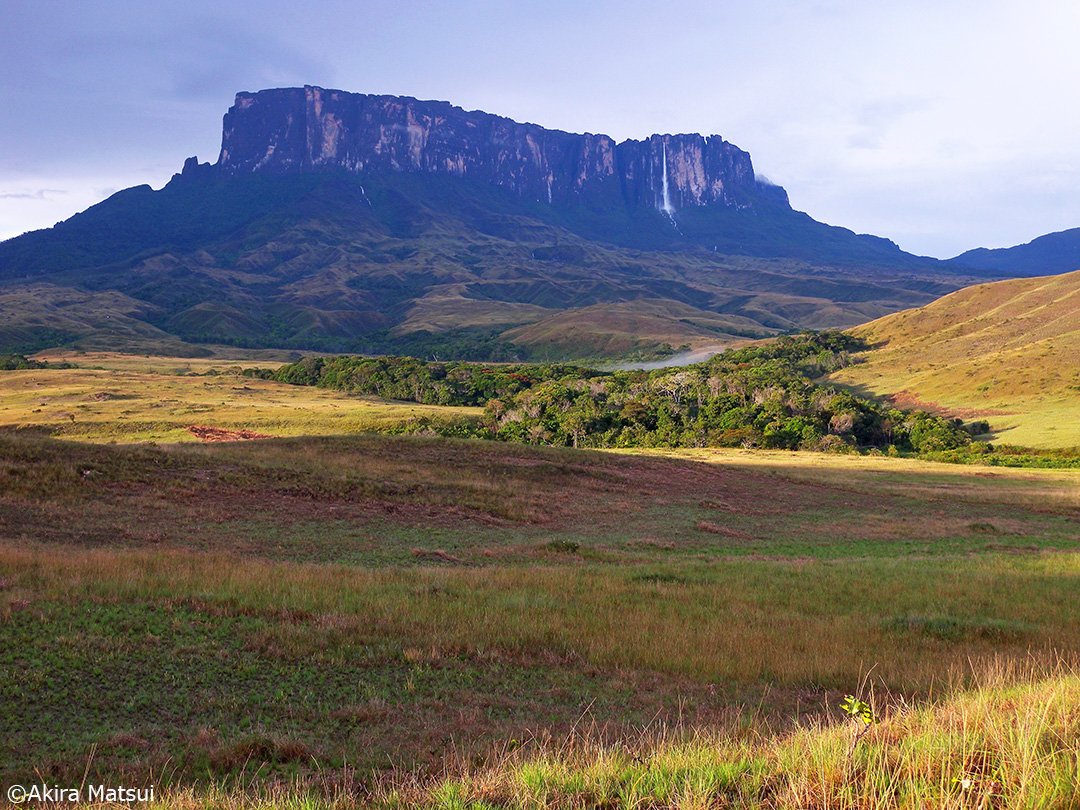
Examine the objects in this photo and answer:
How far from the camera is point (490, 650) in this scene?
10438 millimetres

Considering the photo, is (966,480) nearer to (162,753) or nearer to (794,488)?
(794,488)

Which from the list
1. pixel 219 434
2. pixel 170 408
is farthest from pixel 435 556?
pixel 170 408

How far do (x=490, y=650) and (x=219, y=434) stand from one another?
202ft

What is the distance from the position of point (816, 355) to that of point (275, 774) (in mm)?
176448

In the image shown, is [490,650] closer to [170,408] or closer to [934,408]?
[170,408]

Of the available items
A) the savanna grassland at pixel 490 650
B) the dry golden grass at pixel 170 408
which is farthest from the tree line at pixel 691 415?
the savanna grassland at pixel 490 650

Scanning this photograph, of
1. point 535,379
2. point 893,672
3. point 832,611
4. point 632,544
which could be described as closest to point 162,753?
point 893,672

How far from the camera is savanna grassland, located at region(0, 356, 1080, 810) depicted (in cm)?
518

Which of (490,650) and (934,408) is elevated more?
(934,408)

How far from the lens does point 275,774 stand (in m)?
6.23

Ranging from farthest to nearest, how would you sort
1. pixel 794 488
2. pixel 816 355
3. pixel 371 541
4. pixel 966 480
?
1. pixel 816 355
2. pixel 966 480
3. pixel 794 488
4. pixel 371 541

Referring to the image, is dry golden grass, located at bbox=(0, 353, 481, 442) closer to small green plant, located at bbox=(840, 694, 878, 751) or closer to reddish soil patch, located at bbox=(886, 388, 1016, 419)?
small green plant, located at bbox=(840, 694, 878, 751)

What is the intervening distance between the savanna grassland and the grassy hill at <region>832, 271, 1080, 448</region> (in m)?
80.9

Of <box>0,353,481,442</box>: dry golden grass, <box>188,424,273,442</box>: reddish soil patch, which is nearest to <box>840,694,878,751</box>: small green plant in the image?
<box>188,424,273,442</box>: reddish soil patch
